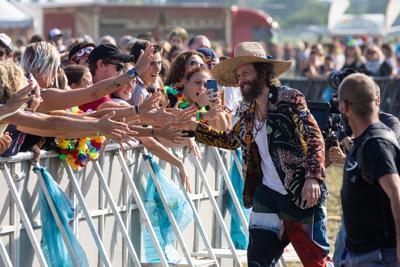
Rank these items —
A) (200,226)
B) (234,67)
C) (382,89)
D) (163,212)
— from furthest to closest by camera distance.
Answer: (382,89), (200,226), (163,212), (234,67)

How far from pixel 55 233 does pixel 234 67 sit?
162 centimetres

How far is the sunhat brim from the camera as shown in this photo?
747 cm

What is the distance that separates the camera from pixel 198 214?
9625mm

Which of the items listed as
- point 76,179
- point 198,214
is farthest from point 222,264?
point 76,179

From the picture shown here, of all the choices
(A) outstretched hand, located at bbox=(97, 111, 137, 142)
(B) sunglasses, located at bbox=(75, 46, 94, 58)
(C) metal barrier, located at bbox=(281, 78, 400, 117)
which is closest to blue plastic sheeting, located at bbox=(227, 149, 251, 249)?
(B) sunglasses, located at bbox=(75, 46, 94, 58)

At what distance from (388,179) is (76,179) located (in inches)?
111

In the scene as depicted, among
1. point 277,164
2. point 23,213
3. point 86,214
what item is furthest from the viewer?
point 86,214

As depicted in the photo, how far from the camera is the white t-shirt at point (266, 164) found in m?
7.38

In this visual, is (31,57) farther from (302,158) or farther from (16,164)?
(302,158)

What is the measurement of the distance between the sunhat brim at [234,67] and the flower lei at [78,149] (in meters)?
0.95

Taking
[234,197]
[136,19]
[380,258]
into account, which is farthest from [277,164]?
[136,19]

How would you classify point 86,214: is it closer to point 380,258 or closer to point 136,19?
point 380,258

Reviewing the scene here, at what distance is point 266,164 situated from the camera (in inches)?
292

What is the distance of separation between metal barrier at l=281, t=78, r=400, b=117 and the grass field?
2.95 metres
